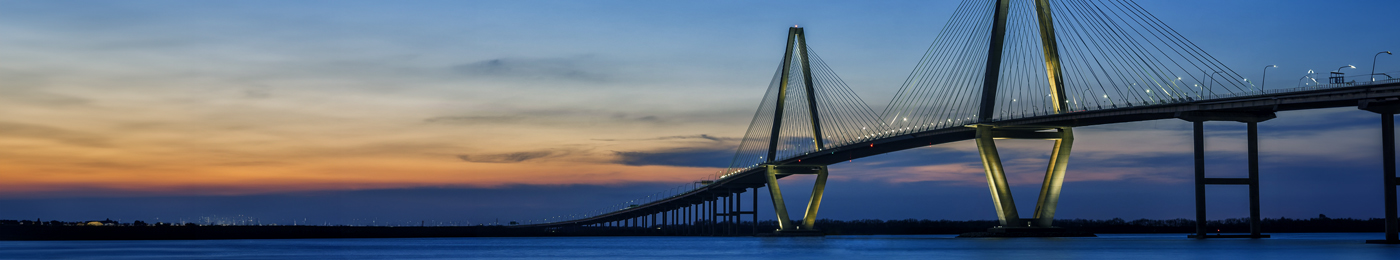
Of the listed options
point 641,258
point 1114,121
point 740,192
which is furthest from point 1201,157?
point 740,192

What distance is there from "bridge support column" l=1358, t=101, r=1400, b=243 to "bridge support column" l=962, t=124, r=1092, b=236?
2433 cm

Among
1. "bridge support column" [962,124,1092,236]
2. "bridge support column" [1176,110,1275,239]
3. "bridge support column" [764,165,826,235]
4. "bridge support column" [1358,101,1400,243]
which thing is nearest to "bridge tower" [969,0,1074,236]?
"bridge support column" [962,124,1092,236]

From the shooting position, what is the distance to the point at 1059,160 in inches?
2805

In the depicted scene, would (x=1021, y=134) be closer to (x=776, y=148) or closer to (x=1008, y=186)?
(x=1008, y=186)

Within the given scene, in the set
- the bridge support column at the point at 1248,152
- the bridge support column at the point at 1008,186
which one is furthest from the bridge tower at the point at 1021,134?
the bridge support column at the point at 1248,152

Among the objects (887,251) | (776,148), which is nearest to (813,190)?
(776,148)

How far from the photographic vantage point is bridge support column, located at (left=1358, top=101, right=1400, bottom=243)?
4509 cm

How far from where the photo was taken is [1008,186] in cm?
7338

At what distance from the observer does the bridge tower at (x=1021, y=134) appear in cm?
6800

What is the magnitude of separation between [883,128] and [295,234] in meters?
115

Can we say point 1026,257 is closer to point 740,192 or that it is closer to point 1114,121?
point 1114,121

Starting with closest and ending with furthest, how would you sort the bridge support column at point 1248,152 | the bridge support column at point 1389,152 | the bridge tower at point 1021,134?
the bridge support column at point 1389,152 < the bridge support column at point 1248,152 < the bridge tower at point 1021,134

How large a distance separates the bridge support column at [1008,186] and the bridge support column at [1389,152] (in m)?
24.3

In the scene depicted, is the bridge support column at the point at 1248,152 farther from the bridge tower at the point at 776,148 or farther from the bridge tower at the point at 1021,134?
the bridge tower at the point at 776,148
